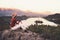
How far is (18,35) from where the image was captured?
3523 millimetres

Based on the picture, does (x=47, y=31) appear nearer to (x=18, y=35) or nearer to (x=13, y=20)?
(x=18, y=35)

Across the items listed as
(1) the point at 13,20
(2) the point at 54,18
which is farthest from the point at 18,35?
(2) the point at 54,18

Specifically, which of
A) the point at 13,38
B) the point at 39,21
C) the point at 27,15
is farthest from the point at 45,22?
the point at 13,38

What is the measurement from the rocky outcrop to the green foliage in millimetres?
81

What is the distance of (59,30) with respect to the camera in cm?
344

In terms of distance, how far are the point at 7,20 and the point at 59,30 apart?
95 cm

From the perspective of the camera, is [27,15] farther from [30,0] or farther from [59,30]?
[59,30]

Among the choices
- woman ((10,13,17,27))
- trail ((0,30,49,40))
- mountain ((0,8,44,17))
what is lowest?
trail ((0,30,49,40))

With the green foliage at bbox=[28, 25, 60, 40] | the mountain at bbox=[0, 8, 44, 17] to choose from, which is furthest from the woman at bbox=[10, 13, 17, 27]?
the green foliage at bbox=[28, 25, 60, 40]

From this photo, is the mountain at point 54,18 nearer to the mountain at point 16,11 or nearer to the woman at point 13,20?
the mountain at point 16,11

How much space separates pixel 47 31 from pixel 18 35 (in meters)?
0.52

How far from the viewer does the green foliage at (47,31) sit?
341cm

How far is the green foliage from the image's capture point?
3.41 m

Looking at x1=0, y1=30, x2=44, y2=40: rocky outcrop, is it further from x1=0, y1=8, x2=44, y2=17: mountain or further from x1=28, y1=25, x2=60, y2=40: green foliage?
x1=0, y1=8, x2=44, y2=17: mountain
